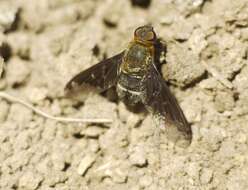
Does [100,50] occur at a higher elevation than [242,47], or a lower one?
lower

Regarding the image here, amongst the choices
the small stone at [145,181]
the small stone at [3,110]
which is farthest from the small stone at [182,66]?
the small stone at [3,110]

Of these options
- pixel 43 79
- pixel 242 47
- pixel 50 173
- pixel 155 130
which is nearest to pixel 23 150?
pixel 50 173

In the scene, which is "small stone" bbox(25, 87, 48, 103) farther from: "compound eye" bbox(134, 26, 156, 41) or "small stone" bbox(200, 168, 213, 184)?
"small stone" bbox(200, 168, 213, 184)

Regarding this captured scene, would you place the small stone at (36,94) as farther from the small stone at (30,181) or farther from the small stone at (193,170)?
the small stone at (193,170)

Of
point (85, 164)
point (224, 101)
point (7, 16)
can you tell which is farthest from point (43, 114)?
point (224, 101)

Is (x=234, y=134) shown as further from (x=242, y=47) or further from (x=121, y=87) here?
(x=121, y=87)

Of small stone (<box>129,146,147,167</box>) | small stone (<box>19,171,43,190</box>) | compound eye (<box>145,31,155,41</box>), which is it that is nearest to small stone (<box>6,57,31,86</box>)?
small stone (<box>19,171,43,190</box>)
